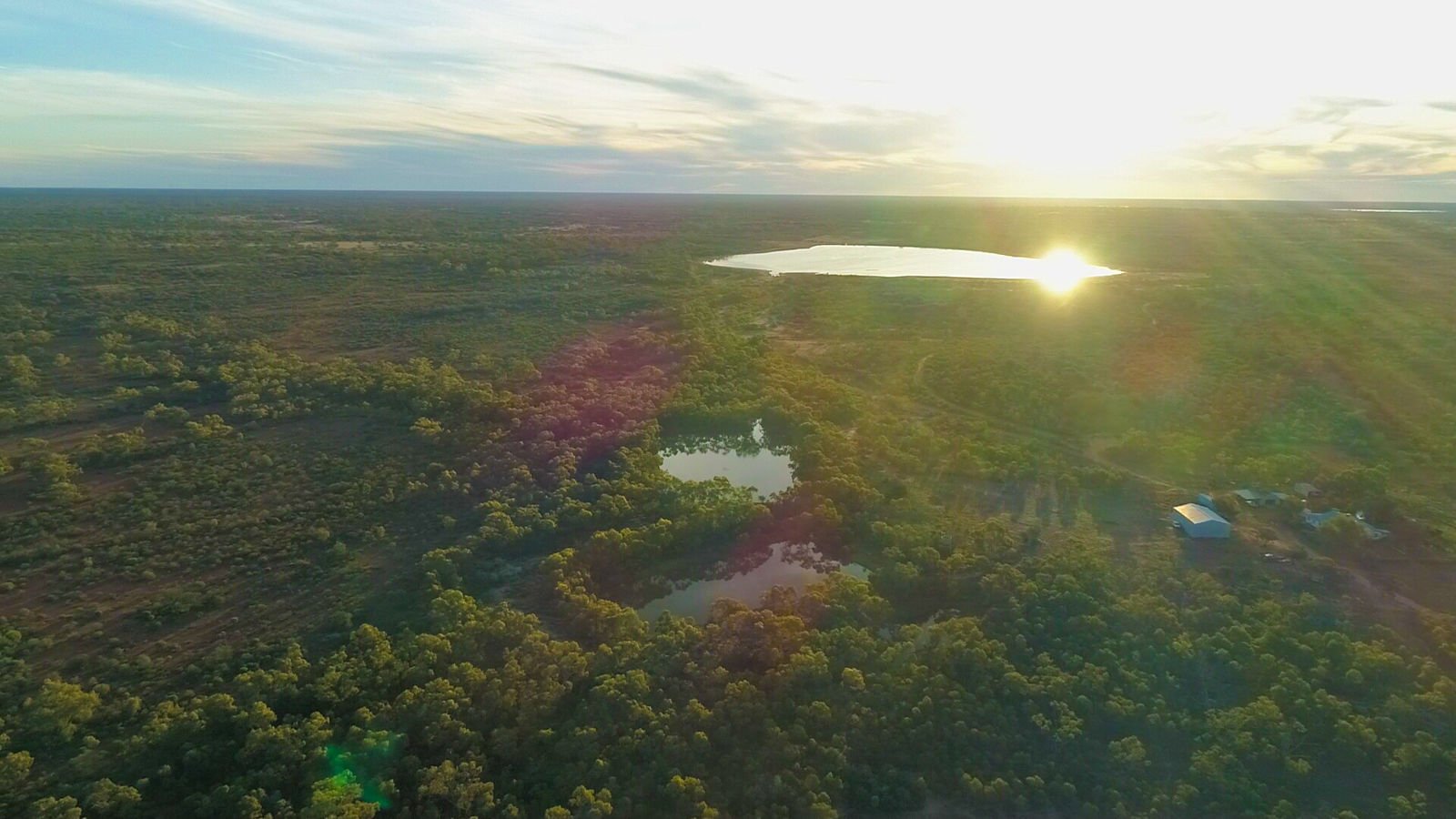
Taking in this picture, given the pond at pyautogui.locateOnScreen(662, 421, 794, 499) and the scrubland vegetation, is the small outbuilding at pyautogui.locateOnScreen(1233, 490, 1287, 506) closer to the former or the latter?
the scrubland vegetation

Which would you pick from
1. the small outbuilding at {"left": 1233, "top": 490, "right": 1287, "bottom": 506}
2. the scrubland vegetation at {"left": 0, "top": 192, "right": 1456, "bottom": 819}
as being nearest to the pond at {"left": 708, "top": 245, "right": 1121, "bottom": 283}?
the scrubland vegetation at {"left": 0, "top": 192, "right": 1456, "bottom": 819}

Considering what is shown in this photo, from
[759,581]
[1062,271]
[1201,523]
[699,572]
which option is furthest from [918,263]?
[699,572]

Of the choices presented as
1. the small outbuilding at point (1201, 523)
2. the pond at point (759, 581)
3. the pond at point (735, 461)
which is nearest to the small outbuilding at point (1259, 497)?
the small outbuilding at point (1201, 523)

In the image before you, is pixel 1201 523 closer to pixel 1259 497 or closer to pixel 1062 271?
pixel 1259 497

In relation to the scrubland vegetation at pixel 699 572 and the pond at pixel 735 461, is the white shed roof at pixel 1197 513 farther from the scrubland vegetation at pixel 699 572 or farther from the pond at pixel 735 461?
the pond at pixel 735 461

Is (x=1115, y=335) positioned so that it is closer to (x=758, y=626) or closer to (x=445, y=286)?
(x=758, y=626)
